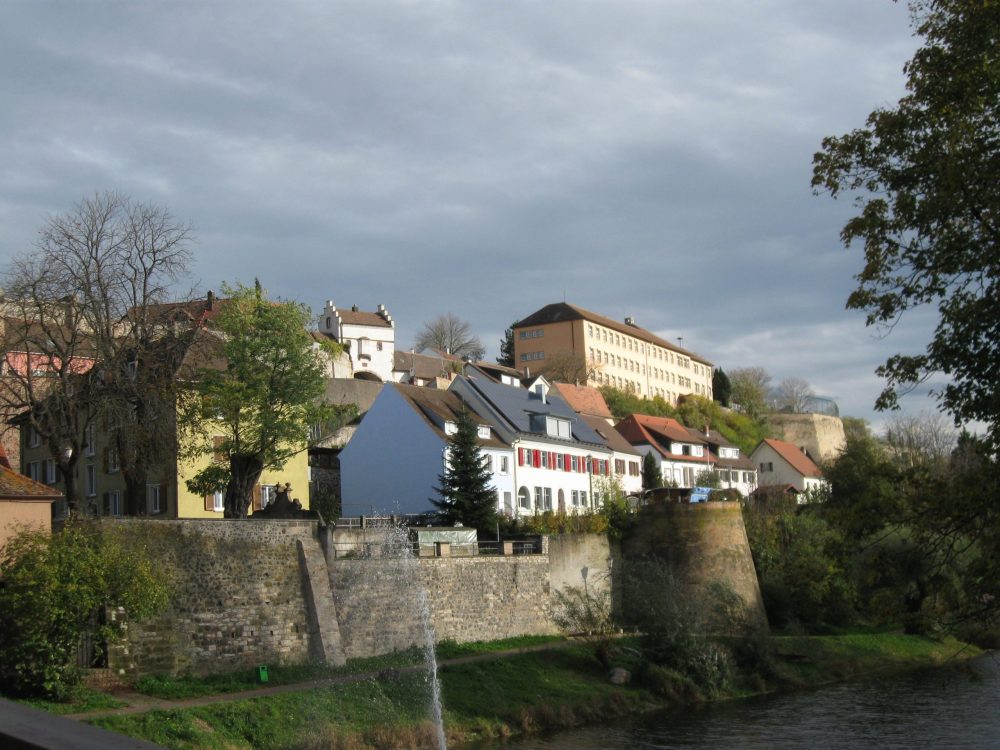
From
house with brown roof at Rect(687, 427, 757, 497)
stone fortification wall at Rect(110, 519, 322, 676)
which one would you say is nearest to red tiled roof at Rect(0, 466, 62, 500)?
stone fortification wall at Rect(110, 519, 322, 676)

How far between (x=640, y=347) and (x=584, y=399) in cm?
3393

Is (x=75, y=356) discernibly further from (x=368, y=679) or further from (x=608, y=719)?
(x=608, y=719)

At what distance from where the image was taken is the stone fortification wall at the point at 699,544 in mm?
47719

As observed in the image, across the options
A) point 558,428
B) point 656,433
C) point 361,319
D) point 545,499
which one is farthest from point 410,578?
point 361,319

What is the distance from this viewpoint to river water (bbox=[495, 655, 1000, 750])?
94.7ft

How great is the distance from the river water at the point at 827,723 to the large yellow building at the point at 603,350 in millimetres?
72332

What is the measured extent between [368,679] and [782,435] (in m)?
94.5

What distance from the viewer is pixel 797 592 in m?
50.9

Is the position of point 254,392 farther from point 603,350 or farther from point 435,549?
point 603,350

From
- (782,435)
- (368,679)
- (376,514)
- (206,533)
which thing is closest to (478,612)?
(368,679)

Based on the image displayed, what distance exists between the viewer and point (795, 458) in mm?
102312

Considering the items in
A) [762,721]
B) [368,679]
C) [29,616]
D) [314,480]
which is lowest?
[762,721]

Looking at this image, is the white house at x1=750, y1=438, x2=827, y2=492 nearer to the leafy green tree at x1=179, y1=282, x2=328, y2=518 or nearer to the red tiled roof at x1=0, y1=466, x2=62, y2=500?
the leafy green tree at x1=179, y1=282, x2=328, y2=518

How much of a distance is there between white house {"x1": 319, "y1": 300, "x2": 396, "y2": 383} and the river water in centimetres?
6576
